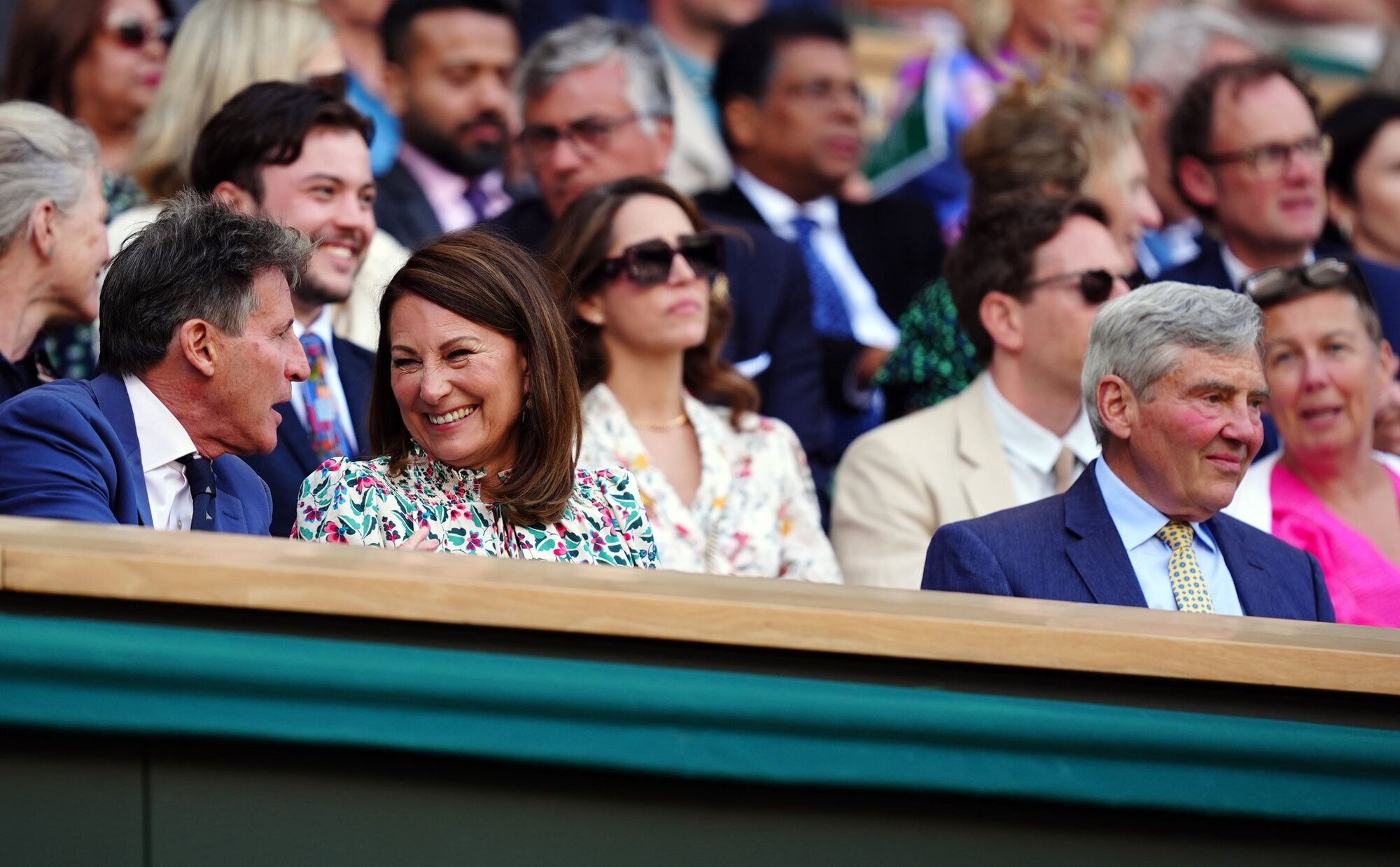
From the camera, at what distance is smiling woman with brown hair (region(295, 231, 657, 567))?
280 cm

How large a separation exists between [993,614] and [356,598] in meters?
0.69

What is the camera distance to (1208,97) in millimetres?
4914

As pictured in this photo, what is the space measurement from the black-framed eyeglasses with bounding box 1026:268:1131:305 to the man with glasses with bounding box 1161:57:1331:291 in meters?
0.86

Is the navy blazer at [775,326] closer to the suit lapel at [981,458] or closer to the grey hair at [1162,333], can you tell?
the suit lapel at [981,458]

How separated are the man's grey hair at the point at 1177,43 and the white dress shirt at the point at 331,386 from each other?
3.15 meters

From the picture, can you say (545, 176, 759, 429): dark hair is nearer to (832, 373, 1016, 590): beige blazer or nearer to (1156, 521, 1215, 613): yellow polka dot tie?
(832, 373, 1016, 590): beige blazer

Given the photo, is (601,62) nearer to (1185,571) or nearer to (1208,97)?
(1208,97)

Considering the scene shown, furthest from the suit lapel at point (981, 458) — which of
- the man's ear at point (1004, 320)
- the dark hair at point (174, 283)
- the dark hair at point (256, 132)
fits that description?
the dark hair at point (174, 283)

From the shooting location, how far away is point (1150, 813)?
192cm

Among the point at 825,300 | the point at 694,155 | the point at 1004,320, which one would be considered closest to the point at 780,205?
the point at 825,300

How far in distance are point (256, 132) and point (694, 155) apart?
2.25m

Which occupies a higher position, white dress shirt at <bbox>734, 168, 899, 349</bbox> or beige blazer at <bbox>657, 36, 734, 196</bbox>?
beige blazer at <bbox>657, 36, 734, 196</bbox>

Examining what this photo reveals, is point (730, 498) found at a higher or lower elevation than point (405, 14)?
lower

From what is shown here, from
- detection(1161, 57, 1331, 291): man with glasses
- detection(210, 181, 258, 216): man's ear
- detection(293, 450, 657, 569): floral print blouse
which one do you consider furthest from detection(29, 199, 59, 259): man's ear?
detection(1161, 57, 1331, 291): man with glasses
